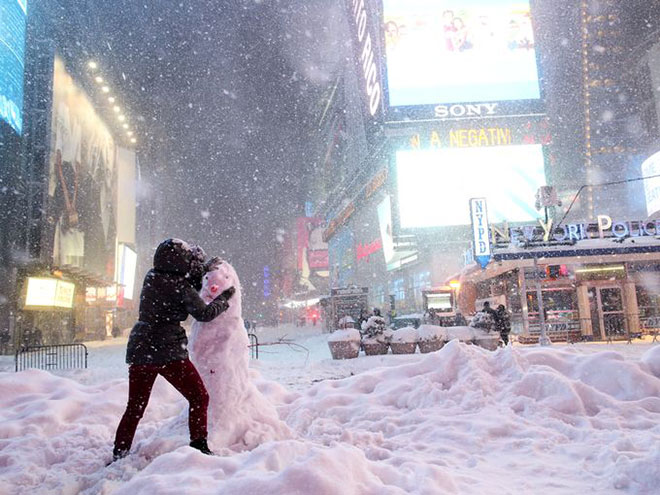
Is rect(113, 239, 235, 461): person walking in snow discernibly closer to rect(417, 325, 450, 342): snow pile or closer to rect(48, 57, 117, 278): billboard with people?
rect(417, 325, 450, 342): snow pile

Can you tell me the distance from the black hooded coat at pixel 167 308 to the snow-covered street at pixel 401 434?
0.85 meters

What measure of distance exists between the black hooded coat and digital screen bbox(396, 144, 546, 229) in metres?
38.9

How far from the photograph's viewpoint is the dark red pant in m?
3.86

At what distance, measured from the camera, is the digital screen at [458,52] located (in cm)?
4319

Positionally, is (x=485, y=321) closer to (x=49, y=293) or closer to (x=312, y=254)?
(x=49, y=293)

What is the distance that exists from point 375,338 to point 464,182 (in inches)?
1181

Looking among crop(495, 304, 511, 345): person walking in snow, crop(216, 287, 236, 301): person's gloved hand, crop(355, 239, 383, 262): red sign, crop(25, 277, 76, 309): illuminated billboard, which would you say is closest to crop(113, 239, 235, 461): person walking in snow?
crop(216, 287, 236, 301): person's gloved hand

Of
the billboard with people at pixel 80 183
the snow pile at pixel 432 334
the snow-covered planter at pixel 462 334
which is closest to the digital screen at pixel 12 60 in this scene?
the billboard with people at pixel 80 183

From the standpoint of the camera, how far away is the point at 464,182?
138ft

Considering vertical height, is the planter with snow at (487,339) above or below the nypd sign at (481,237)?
below

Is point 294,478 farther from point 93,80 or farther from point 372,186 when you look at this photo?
point 372,186

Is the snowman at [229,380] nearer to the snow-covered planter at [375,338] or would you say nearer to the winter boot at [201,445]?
the winter boot at [201,445]

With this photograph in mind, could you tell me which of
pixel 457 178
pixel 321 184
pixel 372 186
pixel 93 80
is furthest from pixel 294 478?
pixel 321 184

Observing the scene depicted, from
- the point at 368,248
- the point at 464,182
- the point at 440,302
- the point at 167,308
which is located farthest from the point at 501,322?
the point at 368,248
